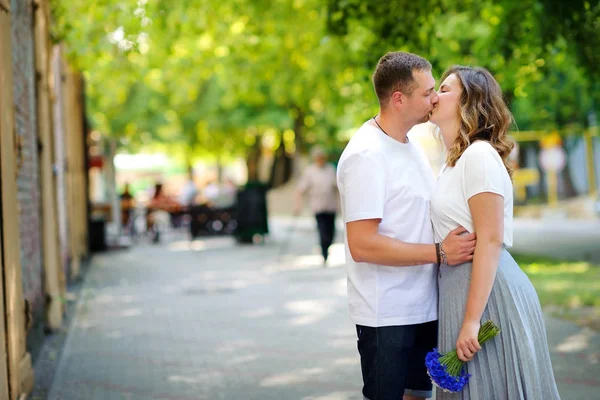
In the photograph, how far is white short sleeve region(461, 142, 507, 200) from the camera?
3678 mm

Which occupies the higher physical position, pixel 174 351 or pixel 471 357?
pixel 471 357

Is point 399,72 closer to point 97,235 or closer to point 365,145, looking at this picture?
point 365,145

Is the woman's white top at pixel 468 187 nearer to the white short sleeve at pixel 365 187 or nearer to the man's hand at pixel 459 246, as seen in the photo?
the man's hand at pixel 459 246

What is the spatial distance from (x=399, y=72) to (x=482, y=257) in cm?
80

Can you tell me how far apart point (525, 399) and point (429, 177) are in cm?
97

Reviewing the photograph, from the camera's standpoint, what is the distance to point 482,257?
368 centimetres

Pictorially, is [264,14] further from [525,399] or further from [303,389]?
[525,399]

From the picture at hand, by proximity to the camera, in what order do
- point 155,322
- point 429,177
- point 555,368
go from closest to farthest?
point 429,177, point 555,368, point 155,322

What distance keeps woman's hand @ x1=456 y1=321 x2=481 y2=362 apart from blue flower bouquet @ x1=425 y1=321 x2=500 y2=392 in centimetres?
3

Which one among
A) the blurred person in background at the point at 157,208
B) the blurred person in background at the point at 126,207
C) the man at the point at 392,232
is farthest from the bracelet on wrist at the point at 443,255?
→ the blurred person in background at the point at 126,207

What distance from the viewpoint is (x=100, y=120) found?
4075 centimetres

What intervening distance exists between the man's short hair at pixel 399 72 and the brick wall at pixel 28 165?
4.29 meters

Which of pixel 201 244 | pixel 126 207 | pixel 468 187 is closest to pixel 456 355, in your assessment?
pixel 468 187

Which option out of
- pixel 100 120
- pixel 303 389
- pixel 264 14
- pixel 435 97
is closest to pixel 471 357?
pixel 435 97
